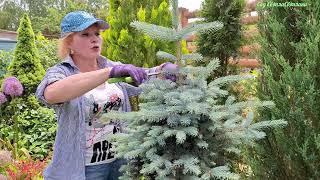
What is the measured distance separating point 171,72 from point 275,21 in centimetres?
87

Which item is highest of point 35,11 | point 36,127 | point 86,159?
point 35,11

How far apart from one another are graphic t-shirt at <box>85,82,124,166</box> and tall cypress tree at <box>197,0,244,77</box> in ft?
7.36

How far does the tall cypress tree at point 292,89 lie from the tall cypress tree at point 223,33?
6.44 ft

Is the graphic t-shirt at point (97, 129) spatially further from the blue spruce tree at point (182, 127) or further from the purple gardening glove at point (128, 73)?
the blue spruce tree at point (182, 127)

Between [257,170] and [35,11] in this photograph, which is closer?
[257,170]

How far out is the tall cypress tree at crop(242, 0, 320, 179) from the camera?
2242 mm

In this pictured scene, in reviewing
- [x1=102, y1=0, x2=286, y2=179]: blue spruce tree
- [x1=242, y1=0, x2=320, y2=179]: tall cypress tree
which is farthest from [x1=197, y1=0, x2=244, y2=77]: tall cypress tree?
[x1=102, y1=0, x2=286, y2=179]: blue spruce tree

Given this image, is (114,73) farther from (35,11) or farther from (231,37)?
(35,11)

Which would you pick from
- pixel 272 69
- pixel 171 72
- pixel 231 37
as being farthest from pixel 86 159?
pixel 231 37

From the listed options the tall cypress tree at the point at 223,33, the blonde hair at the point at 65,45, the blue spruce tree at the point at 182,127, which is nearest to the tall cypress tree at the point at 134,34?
the tall cypress tree at the point at 223,33

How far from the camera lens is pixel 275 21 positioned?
2.45 m

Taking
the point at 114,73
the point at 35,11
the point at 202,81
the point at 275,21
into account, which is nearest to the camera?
the point at 202,81

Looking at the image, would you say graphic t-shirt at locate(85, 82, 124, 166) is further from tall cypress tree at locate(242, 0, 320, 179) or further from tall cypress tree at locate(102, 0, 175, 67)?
tall cypress tree at locate(102, 0, 175, 67)

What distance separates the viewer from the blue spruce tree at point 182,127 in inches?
68.4
